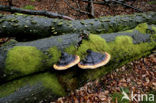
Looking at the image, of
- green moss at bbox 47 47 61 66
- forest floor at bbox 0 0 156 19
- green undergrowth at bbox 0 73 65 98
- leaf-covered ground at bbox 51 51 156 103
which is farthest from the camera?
forest floor at bbox 0 0 156 19

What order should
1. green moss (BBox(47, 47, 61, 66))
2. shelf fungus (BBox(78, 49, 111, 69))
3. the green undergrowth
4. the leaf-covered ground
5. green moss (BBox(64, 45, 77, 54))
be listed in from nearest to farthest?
shelf fungus (BBox(78, 49, 111, 69)) → the green undergrowth → green moss (BBox(47, 47, 61, 66)) → green moss (BBox(64, 45, 77, 54)) → the leaf-covered ground

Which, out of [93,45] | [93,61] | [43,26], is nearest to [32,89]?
[93,61]

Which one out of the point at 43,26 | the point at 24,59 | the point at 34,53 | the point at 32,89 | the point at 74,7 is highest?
the point at 74,7

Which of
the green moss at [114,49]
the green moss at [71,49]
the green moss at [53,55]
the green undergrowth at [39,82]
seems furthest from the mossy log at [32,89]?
the green moss at [114,49]

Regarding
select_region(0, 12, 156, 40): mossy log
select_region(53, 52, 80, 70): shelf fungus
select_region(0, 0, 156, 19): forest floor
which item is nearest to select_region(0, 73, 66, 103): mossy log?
select_region(53, 52, 80, 70): shelf fungus

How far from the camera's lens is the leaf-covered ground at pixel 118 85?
13.9ft

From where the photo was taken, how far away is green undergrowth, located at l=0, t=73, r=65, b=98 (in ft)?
9.80

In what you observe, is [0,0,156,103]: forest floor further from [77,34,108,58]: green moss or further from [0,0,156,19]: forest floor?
[0,0,156,19]: forest floor

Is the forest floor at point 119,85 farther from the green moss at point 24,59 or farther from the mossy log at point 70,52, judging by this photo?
the green moss at point 24,59

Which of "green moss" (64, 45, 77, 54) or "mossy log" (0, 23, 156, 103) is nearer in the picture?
"mossy log" (0, 23, 156, 103)

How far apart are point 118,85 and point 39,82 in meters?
2.93

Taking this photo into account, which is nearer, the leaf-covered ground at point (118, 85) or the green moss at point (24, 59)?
the green moss at point (24, 59)

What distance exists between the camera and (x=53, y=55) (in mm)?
3410

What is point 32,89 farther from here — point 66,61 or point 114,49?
point 114,49
